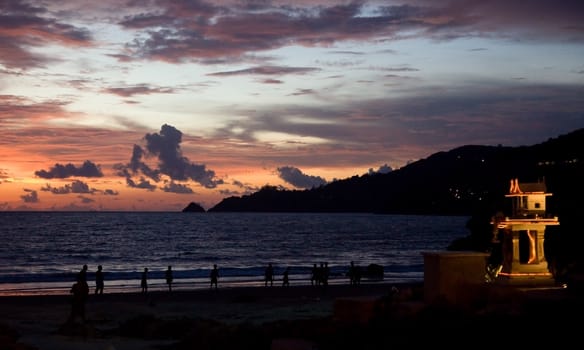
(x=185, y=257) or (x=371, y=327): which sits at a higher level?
(x=371, y=327)

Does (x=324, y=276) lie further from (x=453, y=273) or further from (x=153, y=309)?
(x=453, y=273)

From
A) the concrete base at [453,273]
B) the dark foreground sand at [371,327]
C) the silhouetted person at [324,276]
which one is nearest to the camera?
the dark foreground sand at [371,327]

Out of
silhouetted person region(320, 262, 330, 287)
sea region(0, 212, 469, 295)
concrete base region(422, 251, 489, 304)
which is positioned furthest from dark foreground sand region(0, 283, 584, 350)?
sea region(0, 212, 469, 295)

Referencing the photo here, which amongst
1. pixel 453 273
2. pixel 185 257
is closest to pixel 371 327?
pixel 453 273

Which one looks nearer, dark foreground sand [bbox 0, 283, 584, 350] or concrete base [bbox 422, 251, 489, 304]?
dark foreground sand [bbox 0, 283, 584, 350]

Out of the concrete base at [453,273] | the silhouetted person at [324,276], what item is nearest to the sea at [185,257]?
the silhouetted person at [324,276]

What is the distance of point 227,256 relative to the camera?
316 feet

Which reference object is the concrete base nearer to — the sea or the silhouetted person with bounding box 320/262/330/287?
the silhouetted person with bounding box 320/262/330/287

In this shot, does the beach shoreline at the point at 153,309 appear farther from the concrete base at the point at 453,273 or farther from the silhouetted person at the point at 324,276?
the concrete base at the point at 453,273

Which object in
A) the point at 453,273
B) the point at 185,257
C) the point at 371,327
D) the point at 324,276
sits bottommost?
the point at 185,257

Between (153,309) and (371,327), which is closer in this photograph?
(371,327)

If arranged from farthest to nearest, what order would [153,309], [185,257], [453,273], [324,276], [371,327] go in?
[185,257]
[324,276]
[153,309]
[453,273]
[371,327]

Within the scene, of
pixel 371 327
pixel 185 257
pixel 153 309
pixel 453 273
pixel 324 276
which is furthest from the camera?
pixel 185 257

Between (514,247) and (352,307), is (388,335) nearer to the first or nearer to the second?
(352,307)
